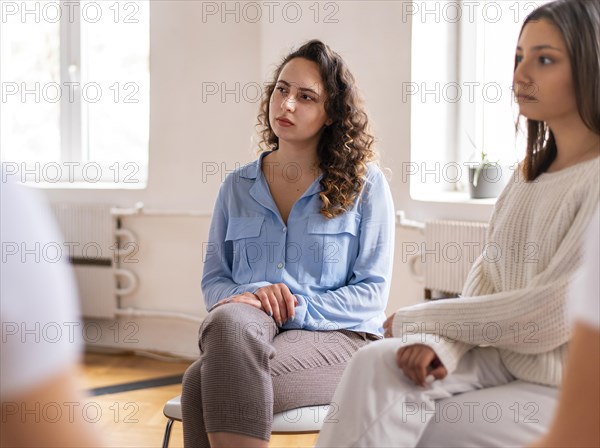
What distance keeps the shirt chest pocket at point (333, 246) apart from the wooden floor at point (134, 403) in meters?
0.75

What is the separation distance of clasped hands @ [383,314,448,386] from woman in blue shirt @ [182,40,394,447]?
1.58 ft

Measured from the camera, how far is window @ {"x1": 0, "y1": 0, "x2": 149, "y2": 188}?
407cm

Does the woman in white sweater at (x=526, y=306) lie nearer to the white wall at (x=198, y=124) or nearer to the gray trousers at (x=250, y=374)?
the gray trousers at (x=250, y=374)

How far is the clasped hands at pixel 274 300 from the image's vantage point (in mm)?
1949

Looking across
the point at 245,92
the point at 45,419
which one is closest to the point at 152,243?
the point at 245,92

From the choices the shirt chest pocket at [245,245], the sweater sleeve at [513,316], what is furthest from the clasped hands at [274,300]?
the sweater sleeve at [513,316]

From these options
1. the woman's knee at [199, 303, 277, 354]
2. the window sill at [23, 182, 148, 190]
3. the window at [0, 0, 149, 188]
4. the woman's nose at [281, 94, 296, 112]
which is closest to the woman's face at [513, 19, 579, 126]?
the woman's knee at [199, 303, 277, 354]

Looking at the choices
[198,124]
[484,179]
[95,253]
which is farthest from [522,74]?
[95,253]

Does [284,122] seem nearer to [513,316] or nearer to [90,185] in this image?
[513,316]

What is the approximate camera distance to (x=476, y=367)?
1.40 metres

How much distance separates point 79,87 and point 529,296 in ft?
10.6

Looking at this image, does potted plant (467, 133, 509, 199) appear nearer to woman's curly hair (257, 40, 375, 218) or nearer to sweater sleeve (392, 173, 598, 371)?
woman's curly hair (257, 40, 375, 218)

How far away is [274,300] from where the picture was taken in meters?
1.96

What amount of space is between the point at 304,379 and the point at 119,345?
2322 mm
